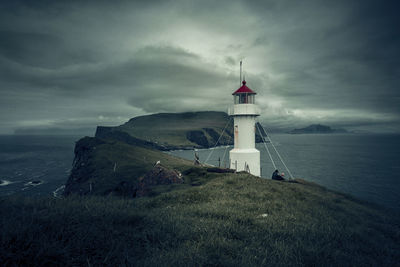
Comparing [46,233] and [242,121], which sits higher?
[242,121]

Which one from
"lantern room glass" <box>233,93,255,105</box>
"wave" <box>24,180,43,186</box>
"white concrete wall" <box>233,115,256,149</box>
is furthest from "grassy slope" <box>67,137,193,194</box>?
"wave" <box>24,180,43,186</box>

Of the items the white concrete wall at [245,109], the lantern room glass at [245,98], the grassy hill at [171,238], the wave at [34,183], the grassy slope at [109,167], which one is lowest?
the wave at [34,183]

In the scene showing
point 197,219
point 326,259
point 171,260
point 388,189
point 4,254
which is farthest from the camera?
point 388,189

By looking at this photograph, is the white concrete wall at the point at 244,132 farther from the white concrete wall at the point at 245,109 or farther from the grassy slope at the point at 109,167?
A: the grassy slope at the point at 109,167

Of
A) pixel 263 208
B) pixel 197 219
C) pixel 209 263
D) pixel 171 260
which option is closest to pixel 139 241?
pixel 171 260

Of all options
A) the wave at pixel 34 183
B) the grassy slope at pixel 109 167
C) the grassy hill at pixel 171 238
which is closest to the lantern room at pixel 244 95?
the grassy slope at pixel 109 167

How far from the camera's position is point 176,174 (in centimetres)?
1767

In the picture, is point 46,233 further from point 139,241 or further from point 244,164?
point 244,164

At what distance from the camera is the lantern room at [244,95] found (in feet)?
76.2

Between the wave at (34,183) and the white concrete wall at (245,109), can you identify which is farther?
the wave at (34,183)

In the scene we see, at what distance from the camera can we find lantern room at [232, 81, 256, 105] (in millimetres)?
23212

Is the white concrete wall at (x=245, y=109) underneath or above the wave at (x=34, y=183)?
above

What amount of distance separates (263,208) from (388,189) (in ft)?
172

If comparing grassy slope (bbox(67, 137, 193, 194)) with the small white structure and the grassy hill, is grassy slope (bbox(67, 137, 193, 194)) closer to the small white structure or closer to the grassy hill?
the small white structure
